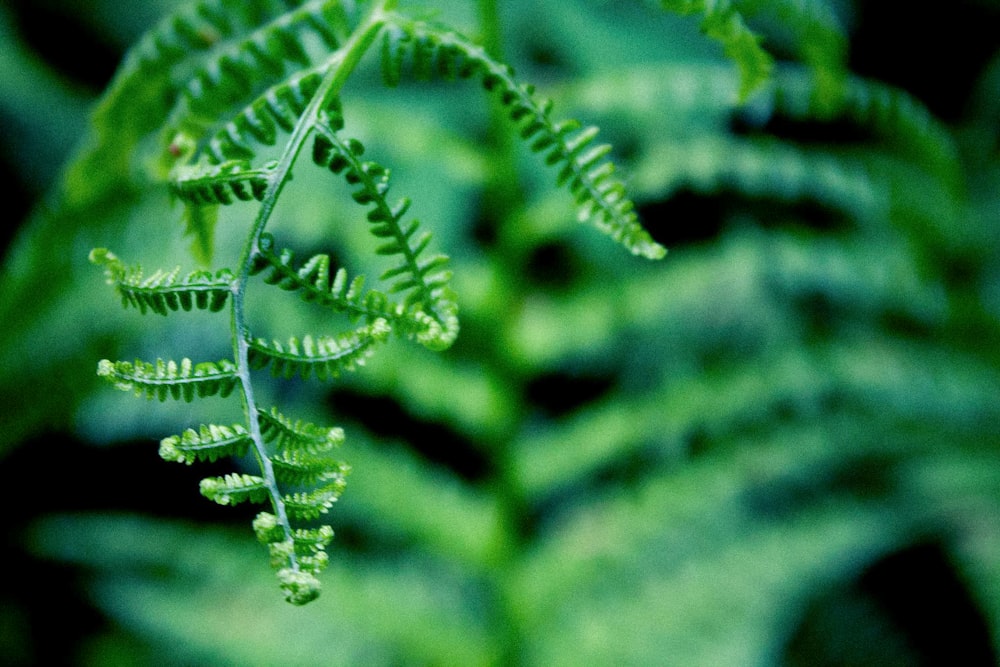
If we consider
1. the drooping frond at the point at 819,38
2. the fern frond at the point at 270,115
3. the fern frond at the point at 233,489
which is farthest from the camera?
the drooping frond at the point at 819,38

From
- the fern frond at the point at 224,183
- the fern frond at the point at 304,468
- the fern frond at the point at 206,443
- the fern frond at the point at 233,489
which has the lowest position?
the fern frond at the point at 233,489

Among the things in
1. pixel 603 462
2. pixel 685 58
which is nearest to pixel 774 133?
pixel 685 58

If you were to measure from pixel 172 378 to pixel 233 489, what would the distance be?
104mm

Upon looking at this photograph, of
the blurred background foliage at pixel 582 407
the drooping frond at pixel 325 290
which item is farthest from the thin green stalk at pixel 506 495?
the drooping frond at pixel 325 290

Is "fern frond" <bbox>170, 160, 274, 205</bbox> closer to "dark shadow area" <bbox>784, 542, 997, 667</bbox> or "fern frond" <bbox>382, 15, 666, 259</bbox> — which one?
"fern frond" <bbox>382, 15, 666, 259</bbox>

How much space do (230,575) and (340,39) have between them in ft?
3.96

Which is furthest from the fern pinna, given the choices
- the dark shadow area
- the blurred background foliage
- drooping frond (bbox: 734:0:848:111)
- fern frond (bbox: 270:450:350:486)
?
the dark shadow area

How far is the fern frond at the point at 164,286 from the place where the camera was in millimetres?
675

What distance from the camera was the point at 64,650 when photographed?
7.10 feet

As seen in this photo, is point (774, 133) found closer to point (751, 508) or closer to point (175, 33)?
point (751, 508)

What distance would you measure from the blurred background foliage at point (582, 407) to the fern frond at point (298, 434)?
0.79 meters

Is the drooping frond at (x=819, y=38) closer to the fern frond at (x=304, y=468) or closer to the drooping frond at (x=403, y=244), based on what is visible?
the drooping frond at (x=403, y=244)

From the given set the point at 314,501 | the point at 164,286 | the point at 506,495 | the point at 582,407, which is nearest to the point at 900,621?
the point at 582,407

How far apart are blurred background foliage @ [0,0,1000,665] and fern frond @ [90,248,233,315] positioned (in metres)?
0.68
